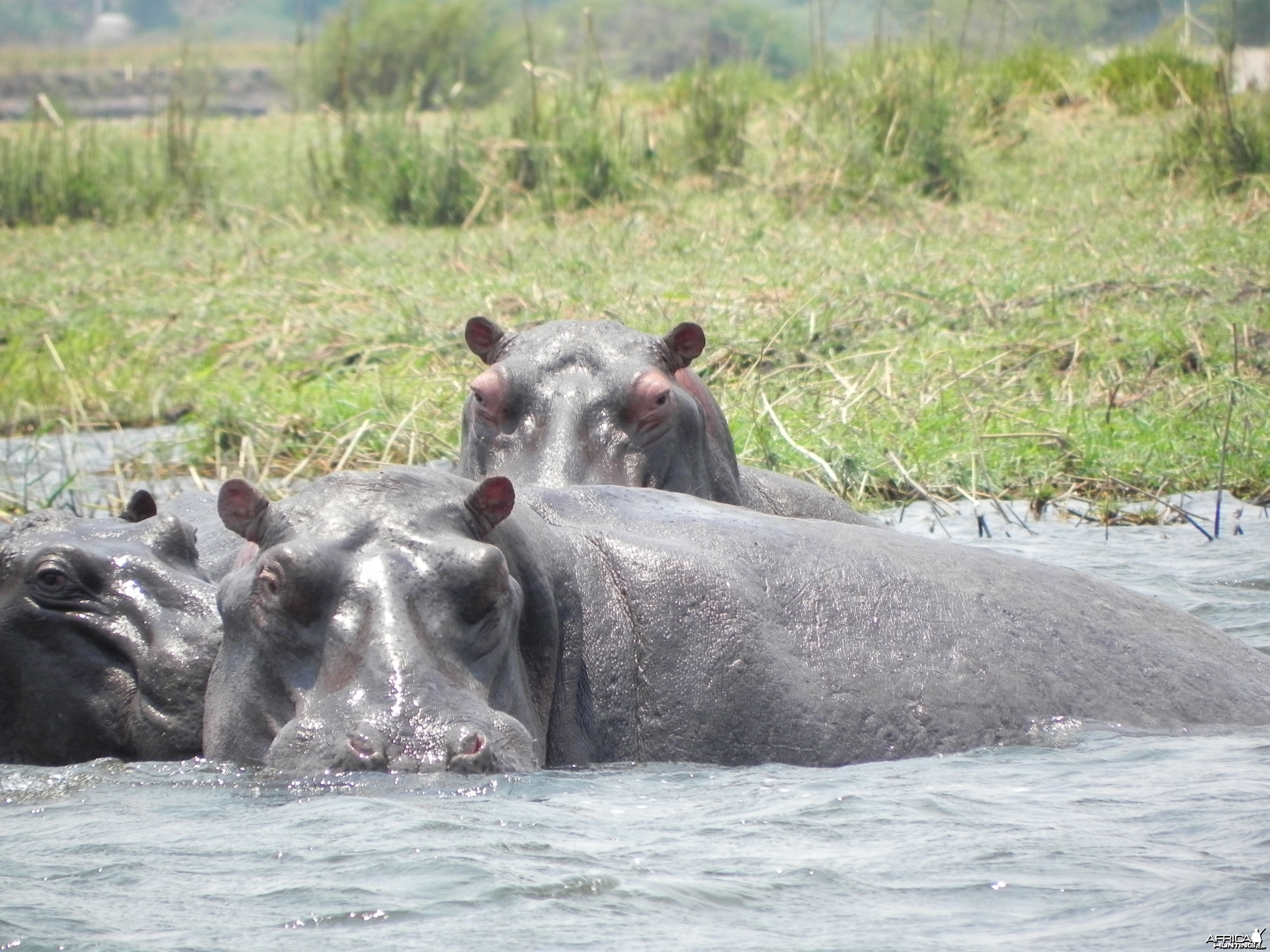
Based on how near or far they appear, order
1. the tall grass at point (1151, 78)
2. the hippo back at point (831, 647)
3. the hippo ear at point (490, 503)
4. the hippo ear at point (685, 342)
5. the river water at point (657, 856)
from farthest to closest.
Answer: the tall grass at point (1151, 78) → the hippo ear at point (685, 342) → the hippo back at point (831, 647) → the hippo ear at point (490, 503) → the river water at point (657, 856)

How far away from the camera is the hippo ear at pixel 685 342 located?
18.7 ft

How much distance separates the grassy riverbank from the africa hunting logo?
423 cm

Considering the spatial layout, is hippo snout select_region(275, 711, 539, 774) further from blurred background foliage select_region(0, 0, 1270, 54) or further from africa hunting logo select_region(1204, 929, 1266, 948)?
blurred background foliage select_region(0, 0, 1270, 54)

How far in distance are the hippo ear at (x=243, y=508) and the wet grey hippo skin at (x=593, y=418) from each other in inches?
61.0

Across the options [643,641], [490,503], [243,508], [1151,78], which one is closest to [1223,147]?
[1151,78]

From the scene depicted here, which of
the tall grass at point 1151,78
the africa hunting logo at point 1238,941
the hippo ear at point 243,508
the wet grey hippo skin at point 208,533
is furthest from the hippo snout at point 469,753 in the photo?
the tall grass at point 1151,78

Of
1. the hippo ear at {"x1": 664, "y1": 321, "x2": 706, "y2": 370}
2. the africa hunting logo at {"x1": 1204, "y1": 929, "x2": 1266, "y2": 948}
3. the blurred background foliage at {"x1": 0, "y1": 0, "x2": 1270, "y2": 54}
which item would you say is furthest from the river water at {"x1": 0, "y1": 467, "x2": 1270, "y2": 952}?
the blurred background foliage at {"x1": 0, "y1": 0, "x2": 1270, "y2": 54}

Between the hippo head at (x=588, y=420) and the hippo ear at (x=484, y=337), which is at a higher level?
the hippo ear at (x=484, y=337)

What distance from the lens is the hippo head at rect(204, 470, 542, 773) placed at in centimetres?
296

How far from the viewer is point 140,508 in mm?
4246

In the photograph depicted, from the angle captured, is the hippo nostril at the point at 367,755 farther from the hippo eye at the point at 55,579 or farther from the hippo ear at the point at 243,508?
the hippo eye at the point at 55,579

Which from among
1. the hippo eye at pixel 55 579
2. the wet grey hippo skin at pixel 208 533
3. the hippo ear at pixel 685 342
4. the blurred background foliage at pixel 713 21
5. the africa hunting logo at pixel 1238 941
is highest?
the blurred background foliage at pixel 713 21

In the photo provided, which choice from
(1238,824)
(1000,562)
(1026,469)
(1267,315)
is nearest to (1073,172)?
(1267,315)

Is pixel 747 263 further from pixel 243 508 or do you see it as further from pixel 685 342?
pixel 243 508
